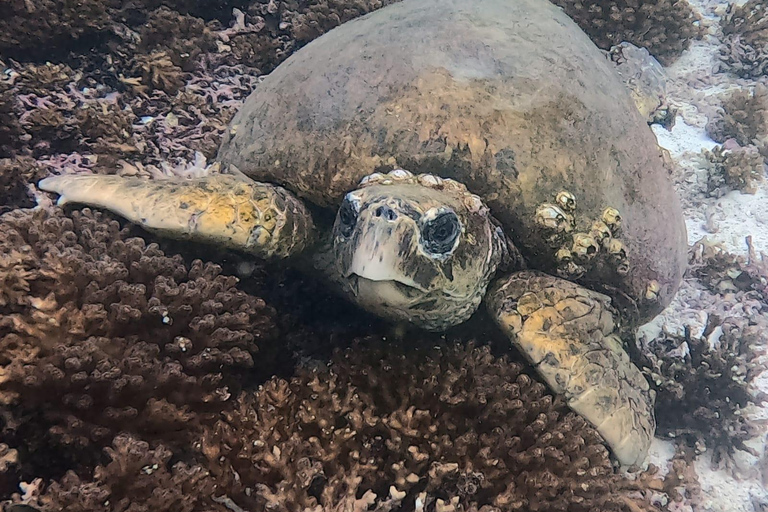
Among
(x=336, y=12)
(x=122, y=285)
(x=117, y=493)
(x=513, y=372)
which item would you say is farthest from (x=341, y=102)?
(x=336, y=12)

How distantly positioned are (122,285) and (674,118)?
5.59m

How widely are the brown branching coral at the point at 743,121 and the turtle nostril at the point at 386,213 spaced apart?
506cm

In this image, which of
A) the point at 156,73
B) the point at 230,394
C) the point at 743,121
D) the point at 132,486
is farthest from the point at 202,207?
the point at 743,121

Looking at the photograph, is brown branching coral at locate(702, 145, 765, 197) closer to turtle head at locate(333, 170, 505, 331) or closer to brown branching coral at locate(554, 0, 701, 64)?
brown branching coral at locate(554, 0, 701, 64)

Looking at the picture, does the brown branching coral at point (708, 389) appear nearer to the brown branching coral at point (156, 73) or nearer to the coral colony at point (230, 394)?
the coral colony at point (230, 394)

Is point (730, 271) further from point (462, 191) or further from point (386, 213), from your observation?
point (386, 213)

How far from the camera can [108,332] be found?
195cm

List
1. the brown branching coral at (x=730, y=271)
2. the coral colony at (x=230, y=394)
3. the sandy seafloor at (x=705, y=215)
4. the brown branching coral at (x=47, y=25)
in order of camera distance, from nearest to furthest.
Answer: the coral colony at (x=230, y=394), the sandy seafloor at (x=705, y=215), the brown branching coral at (x=47, y=25), the brown branching coral at (x=730, y=271)

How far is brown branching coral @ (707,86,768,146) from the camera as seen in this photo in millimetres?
5371

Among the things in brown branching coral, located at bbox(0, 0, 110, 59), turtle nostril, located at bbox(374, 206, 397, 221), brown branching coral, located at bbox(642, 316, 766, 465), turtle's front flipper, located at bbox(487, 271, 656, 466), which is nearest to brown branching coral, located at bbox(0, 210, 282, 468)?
turtle nostril, located at bbox(374, 206, 397, 221)

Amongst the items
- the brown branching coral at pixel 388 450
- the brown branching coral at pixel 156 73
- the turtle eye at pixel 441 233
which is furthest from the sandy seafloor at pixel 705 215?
the brown branching coral at pixel 156 73

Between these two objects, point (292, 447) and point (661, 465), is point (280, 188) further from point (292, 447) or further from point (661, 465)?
point (661, 465)

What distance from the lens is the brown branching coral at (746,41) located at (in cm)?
610

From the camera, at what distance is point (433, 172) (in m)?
2.64
